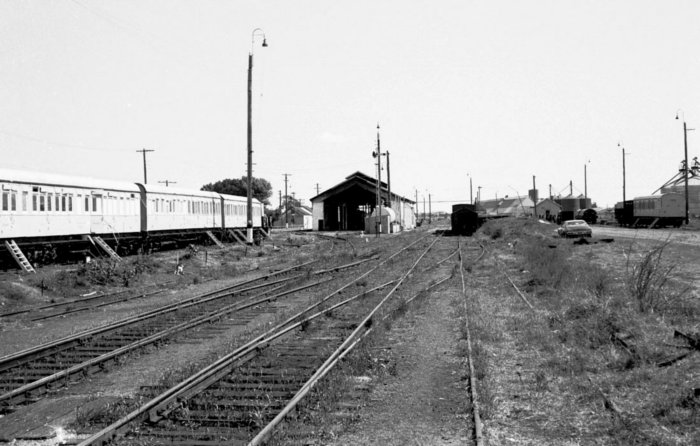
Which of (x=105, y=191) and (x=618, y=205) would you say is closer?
(x=105, y=191)

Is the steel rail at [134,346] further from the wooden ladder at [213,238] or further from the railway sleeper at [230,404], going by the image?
the wooden ladder at [213,238]

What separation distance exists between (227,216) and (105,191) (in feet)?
54.7

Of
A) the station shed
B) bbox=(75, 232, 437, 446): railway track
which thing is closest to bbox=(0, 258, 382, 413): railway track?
bbox=(75, 232, 437, 446): railway track

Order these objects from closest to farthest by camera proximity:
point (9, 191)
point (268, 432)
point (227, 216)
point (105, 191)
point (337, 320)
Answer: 1. point (268, 432)
2. point (337, 320)
3. point (9, 191)
4. point (105, 191)
5. point (227, 216)

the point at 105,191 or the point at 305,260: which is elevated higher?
the point at 105,191

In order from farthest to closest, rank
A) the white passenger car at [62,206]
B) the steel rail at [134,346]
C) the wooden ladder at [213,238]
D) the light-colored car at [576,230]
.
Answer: the light-colored car at [576,230] < the wooden ladder at [213,238] < the white passenger car at [62,206] < the steel rail at [134,346]

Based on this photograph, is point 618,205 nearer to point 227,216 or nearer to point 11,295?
point 227,216

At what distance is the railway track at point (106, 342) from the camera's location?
826 cm

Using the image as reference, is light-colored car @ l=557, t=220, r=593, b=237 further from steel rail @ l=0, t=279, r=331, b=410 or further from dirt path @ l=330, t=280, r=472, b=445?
dirt path @ l=330, t=280, r=472, b=445

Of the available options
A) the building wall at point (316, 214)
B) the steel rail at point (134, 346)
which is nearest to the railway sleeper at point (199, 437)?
the steel rail at point (134, 346)

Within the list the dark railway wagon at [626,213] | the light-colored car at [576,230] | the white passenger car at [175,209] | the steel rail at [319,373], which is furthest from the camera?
the dark railway wagon at [626,213]

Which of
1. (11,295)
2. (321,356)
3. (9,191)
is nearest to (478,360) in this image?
(321,356)

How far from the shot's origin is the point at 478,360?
9.32 metres

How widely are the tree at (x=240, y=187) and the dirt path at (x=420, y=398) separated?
350 feet
